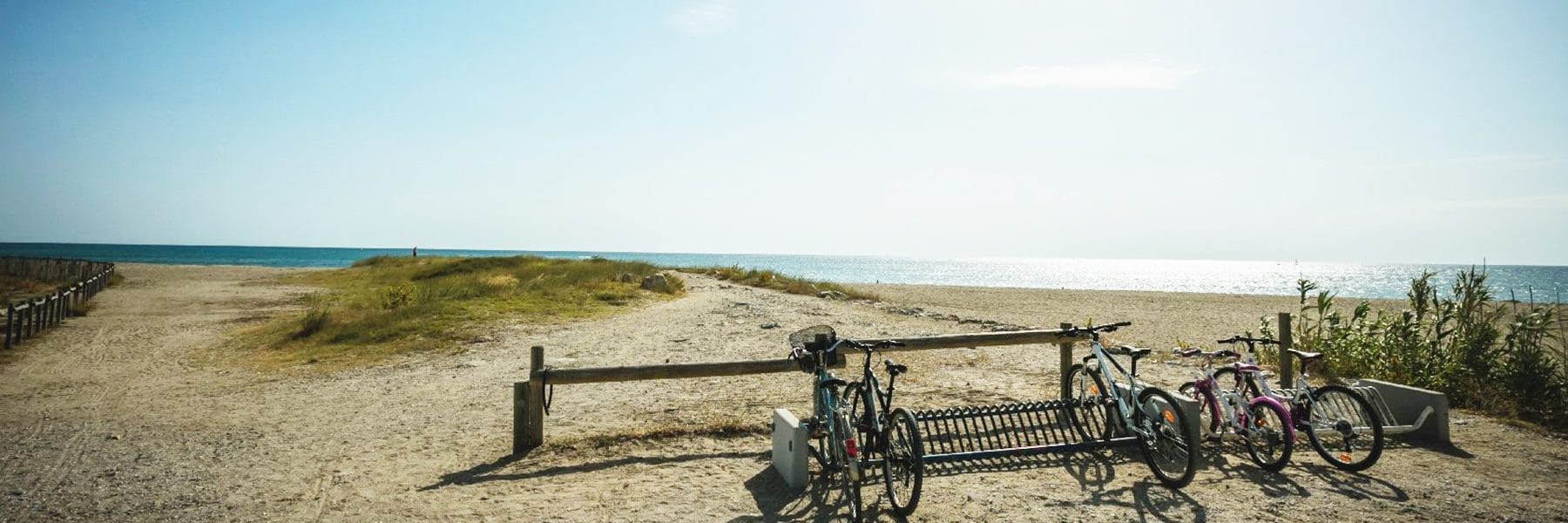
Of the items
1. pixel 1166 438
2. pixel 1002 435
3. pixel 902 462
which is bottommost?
pixel 1002 435

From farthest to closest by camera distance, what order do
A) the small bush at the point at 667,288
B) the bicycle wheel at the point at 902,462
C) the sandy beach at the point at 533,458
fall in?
the small bush at the point at 667,288, the sandy beach at the point at 533,458, the bicycle wheel at the point at 902,462

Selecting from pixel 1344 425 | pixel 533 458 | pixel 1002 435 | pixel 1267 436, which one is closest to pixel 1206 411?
pixel 1267 436

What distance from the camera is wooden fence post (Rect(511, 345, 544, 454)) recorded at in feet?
21.2

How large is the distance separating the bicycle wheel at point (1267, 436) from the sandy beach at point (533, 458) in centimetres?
15

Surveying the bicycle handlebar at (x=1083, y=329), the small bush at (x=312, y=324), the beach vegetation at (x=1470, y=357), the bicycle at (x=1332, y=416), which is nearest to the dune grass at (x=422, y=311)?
the small bush at (x=312, y=324)

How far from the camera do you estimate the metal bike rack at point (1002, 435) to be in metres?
5.81

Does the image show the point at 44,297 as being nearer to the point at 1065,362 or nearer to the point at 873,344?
the point at 873,344

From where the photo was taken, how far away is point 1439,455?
19.4 ft

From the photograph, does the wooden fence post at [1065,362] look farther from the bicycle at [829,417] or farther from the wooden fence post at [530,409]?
the wooden fence post at [530,409]

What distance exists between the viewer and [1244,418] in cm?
574

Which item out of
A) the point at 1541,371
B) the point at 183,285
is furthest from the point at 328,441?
the point at 183,285

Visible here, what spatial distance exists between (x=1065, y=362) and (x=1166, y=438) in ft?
8.63

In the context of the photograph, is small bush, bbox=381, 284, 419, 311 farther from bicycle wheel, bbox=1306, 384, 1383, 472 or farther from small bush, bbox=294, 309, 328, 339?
bicycle wheel, bbox=1306, 384, 1383, 472

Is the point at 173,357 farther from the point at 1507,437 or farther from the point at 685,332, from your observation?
the point at 1507,437
